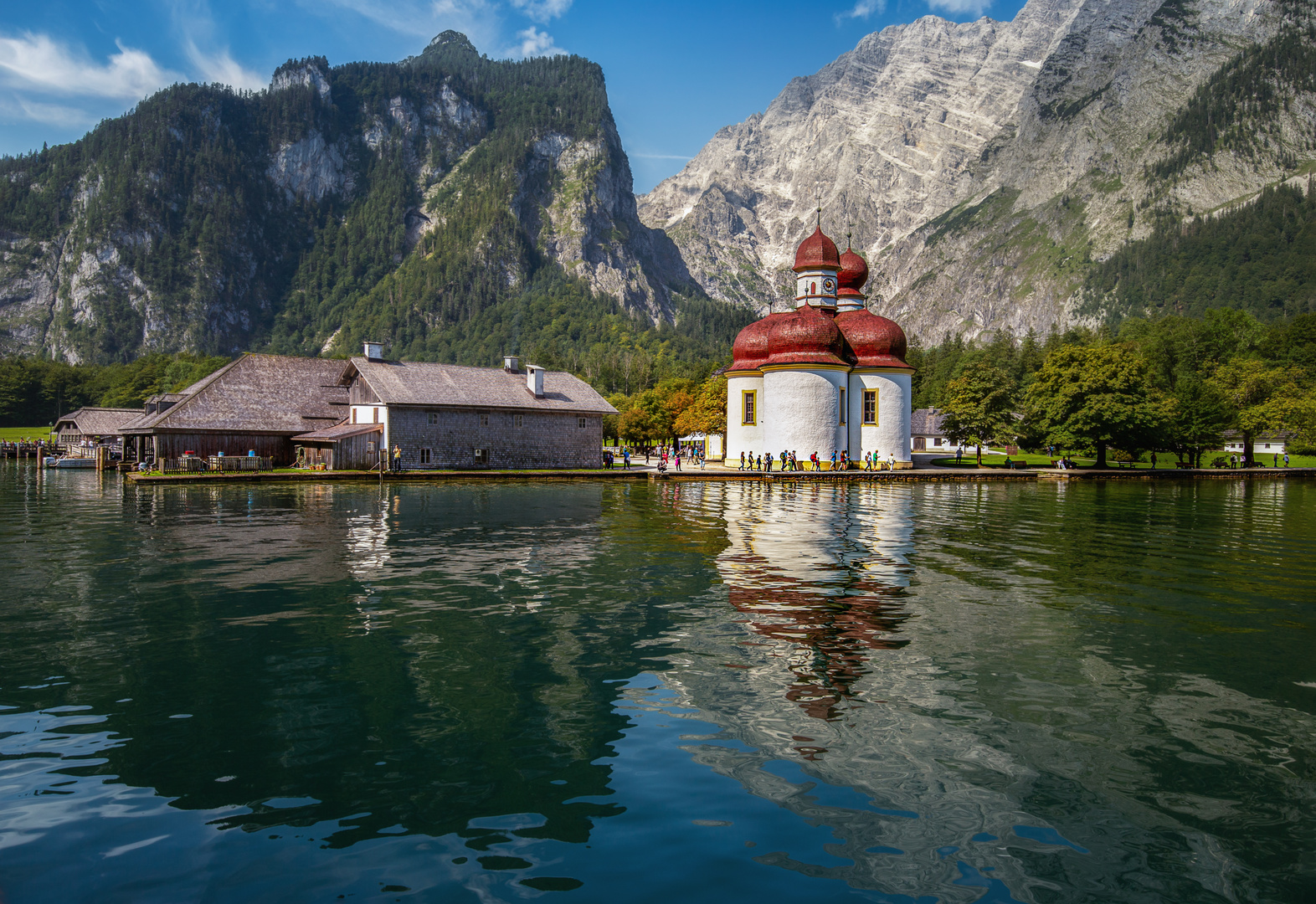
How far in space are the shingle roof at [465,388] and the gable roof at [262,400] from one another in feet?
11.0

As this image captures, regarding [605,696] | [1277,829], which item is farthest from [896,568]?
[1277,829]

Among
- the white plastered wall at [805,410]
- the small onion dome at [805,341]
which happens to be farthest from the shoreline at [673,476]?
the small onion dome at [805,341]

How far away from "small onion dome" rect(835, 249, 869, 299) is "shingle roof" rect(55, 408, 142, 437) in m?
67.4

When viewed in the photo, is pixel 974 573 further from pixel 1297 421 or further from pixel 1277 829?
pixel 1297 421

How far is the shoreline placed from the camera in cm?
4972

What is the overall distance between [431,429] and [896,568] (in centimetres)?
4659

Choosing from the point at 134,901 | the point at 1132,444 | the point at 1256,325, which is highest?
the point at 1256,325

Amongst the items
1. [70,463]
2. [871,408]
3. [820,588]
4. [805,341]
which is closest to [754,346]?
[805,341]

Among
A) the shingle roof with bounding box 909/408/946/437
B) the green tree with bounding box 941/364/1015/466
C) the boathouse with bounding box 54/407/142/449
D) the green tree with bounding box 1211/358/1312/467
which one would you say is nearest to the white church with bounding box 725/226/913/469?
the green tree with bounding box 941/364/1015/466

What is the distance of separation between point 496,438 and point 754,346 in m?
20.7

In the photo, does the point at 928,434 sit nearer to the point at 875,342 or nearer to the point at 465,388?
the point at 875,342

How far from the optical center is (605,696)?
10297 millimetres

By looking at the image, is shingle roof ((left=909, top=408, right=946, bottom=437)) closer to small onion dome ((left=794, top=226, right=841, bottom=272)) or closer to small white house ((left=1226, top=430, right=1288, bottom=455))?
small white house ((left=1226, top=430, right=1288, bottom=455))

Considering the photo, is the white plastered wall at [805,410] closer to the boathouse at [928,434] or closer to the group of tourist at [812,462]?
the group of tourist at [812,462]
